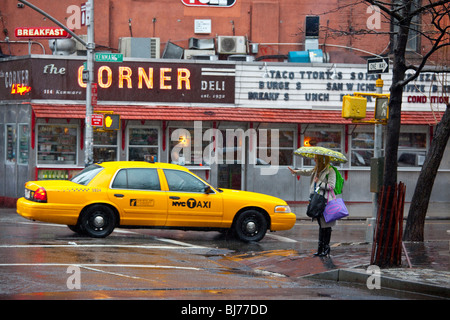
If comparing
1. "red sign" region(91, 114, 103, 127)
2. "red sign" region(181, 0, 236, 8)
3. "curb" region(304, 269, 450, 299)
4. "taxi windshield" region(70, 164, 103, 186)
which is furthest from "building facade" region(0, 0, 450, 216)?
"curb" region(304, 269, 450, 299)

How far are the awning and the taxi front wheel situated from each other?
31.9ft

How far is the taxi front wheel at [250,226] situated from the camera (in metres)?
14.8

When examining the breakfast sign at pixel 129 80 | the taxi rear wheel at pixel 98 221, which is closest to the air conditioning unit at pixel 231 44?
the breakfast sign at pixel 129 80

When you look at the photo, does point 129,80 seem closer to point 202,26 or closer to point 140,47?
point 140,47

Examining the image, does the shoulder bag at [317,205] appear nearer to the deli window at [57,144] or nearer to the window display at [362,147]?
the deli window at [57,144]

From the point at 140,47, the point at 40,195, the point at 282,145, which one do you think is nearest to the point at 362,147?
the point at 282,145

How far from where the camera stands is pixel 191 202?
47.7 feet

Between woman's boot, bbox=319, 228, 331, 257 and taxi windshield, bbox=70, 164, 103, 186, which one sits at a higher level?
taxi windshield, bbox=70, 164, 103, 186

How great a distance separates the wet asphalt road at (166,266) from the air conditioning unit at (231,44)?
10.7 m

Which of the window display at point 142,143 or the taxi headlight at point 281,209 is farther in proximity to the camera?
the window display at point 142,143

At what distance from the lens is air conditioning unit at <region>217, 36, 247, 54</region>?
25.6 meters

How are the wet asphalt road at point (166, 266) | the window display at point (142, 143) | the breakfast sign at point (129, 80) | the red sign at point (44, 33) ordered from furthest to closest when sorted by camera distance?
1. the window display at point (142, 143)
2. the breakfast sign at point (129, 80)
3. the red sign at point (44, 33)
4. the wet asphalt road at point (166, 266)

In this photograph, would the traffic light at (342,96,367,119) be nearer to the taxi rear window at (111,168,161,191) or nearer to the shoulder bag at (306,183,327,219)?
the shoulder bag at (306,183,327,219)
